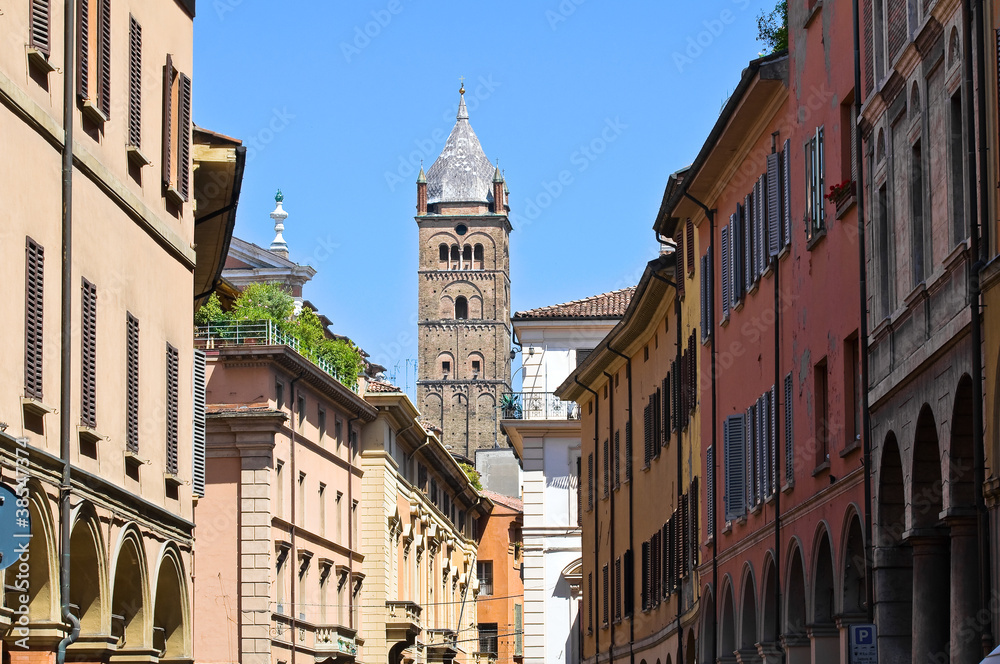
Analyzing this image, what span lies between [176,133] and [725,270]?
1102cm

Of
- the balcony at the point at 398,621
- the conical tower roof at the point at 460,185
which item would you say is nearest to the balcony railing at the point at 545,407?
the balcony at the point at 398,621

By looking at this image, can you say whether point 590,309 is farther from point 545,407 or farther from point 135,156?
point 135,156

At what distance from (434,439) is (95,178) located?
50.0 m

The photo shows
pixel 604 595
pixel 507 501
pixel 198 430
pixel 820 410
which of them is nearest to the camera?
pixel 820 410

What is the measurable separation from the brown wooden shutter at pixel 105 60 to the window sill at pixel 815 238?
→ 895 centimetres

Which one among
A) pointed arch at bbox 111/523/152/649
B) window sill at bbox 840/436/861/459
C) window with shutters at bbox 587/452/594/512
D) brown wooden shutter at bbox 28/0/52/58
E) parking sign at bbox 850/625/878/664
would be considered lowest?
parking sign at bbox 850/625/878/664

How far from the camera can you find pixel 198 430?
2484cm

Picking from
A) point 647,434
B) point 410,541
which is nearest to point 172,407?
point 647,434

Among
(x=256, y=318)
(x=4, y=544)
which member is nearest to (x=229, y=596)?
(x=256, y=318)

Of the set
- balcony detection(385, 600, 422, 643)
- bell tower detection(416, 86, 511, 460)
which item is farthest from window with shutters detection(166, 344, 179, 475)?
bell tower detection(416, 86, 511, 460)

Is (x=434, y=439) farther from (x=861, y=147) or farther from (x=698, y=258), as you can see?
(x=861, y=147)

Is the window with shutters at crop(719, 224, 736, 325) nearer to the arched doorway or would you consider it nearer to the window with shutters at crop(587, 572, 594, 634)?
the arched doorway

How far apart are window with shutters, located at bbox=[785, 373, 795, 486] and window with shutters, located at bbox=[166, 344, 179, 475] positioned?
26.9 feet

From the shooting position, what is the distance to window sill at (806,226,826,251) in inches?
925
